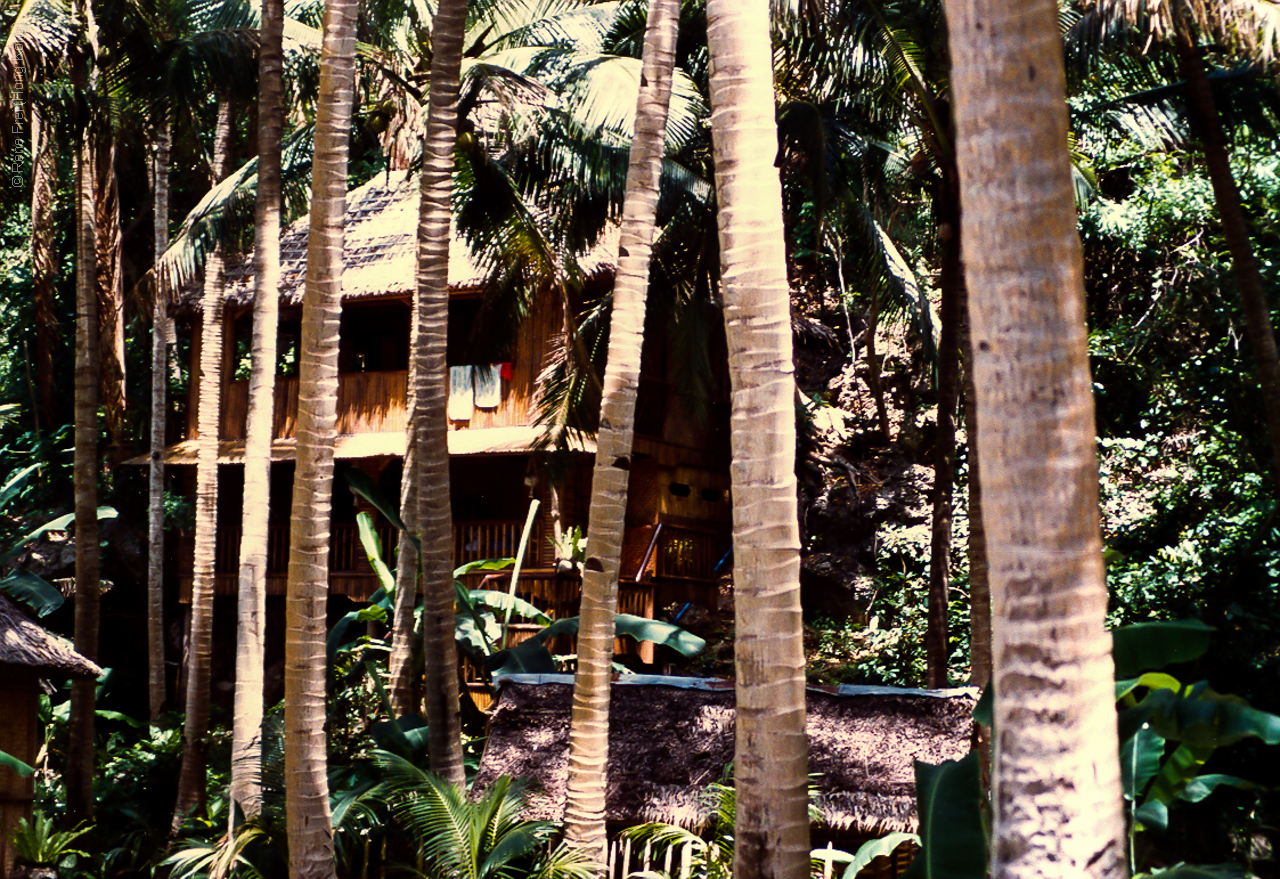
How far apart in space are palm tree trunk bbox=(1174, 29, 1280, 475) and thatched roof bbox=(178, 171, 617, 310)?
7.43m

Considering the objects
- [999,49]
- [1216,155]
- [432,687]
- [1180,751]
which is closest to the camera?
[999,49]

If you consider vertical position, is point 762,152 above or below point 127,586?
above

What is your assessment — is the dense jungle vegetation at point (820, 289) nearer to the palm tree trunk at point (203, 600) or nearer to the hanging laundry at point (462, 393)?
the palm tree trunk at point (203, 600)

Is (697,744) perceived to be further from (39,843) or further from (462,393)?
(462,393)

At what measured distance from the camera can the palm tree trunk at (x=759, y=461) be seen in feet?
15.7

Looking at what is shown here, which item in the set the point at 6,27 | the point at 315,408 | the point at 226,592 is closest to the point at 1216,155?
the point at 315,408

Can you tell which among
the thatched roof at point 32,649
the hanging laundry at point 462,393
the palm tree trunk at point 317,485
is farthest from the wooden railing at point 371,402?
the palm tree trunk at point 317,485

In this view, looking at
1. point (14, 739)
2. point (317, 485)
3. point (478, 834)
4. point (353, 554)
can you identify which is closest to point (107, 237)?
point (353, 554)

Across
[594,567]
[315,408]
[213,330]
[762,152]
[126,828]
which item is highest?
[213,330]

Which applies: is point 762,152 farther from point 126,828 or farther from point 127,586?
point 127,586

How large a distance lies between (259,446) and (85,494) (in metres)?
4.59

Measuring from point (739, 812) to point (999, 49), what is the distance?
9.36 feet

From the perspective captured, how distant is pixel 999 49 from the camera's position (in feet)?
11.2

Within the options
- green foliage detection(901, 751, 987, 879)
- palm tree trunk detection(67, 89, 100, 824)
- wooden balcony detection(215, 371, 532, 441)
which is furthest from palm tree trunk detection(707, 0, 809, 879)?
wooden balcony detection(215, 371, 532, 441)
